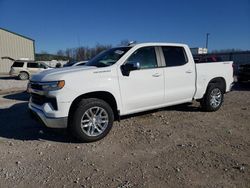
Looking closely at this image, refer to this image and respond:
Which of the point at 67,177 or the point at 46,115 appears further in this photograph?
the point at 46,115

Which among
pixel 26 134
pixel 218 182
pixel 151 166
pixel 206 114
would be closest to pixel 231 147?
pixel 218 182

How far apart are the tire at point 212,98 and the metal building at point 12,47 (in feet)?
108

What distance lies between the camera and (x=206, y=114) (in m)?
6.41

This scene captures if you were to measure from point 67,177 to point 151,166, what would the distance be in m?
1.27

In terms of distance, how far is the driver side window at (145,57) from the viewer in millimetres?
5098

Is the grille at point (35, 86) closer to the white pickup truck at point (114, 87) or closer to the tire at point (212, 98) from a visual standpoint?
the white pickup truck at point (114, 87)

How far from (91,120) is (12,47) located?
35260 mm

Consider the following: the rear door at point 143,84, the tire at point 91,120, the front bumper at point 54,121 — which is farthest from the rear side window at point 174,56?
the front bumper at point 54,121

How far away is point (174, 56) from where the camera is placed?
18.9 feet

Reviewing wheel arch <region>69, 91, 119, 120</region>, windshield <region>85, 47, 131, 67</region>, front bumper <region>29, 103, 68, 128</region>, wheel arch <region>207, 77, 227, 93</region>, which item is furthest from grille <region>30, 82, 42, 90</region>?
wheel arch <region>207, 77, 227, 93</region>

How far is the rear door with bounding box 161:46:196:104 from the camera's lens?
551 centimetres

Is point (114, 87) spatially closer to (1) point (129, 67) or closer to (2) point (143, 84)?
(1) point (129, 67)

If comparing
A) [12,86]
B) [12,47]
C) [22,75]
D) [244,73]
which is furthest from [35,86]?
[12,47]

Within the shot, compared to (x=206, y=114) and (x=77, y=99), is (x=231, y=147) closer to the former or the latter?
(x=206, y=114)
